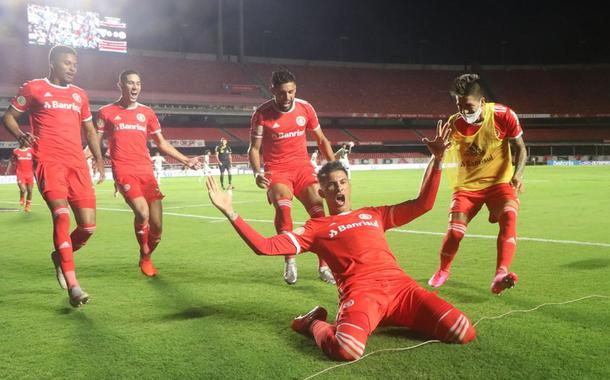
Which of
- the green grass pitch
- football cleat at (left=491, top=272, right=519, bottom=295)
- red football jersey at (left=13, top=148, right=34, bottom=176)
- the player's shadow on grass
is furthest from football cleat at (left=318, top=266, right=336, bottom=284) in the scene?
red football jersey at (left=13, top=148, right=34, bottom=176)

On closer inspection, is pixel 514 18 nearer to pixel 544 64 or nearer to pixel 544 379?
pixel 544 64

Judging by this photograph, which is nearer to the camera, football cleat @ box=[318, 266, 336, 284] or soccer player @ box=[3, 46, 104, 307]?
soccer player @ box=[3, 46, 104, 307]

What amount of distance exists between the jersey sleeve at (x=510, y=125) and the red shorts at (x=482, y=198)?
0.50 meters

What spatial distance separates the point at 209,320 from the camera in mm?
4488

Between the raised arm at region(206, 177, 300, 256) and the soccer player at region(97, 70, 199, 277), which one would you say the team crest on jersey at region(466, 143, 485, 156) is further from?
the soccer player at region(97, 70, 199, 277)

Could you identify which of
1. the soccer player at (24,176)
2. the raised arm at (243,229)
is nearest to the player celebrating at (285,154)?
the raised arm at (243,229)

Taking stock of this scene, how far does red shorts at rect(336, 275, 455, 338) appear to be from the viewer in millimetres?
3662

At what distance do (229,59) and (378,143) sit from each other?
17.8m

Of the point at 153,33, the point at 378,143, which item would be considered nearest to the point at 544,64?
the point at 378,143

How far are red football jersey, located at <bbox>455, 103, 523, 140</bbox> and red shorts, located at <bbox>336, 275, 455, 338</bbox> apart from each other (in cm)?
218

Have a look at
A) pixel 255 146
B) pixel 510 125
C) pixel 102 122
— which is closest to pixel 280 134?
pixel 255 146

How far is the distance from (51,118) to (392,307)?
376 centimetres

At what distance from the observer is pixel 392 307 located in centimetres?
389

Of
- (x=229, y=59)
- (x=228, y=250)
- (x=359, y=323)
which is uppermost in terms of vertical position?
(x=229, y=59)
